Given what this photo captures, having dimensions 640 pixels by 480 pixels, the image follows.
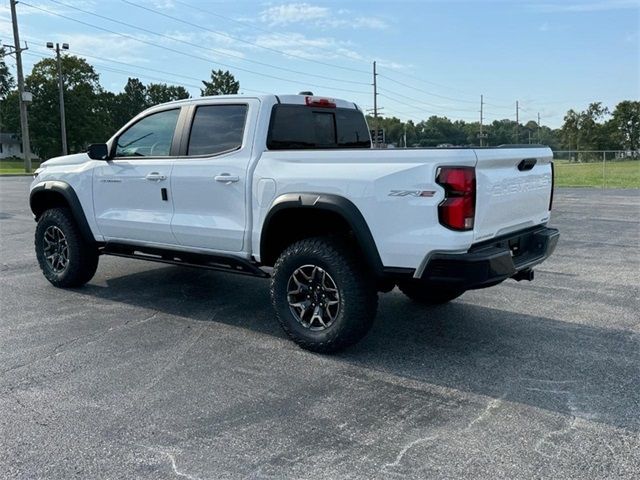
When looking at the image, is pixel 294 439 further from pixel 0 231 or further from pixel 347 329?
pixel 0 231

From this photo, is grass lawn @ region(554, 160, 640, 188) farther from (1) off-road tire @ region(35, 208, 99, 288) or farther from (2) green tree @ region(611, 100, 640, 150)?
(2) green tree @ region(611, 100, 640, 150)

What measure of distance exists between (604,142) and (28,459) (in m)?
98.1

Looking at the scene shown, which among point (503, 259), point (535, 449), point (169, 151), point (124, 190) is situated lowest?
point (535, 449)

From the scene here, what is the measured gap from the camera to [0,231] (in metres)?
11.2

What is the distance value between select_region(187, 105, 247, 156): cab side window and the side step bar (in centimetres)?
95

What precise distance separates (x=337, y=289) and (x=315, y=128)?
1800 millimetres

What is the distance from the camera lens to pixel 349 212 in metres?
4.12

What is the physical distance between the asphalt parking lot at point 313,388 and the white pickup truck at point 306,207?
1.64 ft

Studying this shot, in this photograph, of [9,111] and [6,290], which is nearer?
[6,290]

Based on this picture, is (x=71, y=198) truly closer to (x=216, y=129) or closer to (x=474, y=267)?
(x=216, y=129)

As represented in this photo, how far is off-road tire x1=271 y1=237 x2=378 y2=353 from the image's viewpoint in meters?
4.24

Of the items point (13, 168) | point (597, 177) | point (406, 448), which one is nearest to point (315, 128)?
point (406, 448)

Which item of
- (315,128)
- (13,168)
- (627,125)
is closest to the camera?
(315,128)

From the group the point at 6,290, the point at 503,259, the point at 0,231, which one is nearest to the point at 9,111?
the point at 0,231
